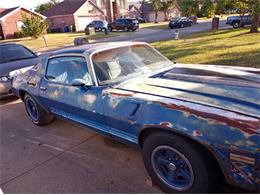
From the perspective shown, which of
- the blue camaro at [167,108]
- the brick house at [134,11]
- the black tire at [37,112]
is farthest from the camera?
the brick house at [134,11]

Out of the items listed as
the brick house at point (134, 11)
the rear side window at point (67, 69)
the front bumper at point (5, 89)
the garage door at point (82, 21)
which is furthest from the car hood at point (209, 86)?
the brick house at point (134, 11)

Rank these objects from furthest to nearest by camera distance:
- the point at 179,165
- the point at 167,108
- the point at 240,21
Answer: the point at 240,21 → the point at 179,165 → the point at 167,108

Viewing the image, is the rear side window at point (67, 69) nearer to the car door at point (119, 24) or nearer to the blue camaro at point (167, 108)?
the blue camaro at point (167, 108)

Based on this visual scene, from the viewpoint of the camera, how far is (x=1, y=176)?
11.1ft

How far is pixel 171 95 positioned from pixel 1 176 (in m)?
2.43

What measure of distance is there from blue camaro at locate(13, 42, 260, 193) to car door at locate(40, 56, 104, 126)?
0.01 meters

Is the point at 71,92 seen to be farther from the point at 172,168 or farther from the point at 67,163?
the point at 172,168

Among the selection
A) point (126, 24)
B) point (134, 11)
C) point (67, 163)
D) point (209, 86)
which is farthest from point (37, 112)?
point (134, 11)

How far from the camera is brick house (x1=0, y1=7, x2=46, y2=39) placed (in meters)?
33.8

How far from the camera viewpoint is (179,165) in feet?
8.47

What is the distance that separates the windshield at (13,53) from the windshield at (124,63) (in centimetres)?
458

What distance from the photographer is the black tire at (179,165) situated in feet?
7.64

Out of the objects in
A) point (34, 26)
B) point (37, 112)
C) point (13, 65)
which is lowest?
point (37, 112)

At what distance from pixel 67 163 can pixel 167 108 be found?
5.81 ft
